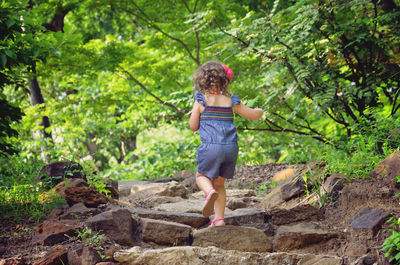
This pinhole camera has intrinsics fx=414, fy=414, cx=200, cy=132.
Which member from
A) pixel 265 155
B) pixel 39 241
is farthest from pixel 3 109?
pixel 265 155

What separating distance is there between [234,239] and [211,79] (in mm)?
1533

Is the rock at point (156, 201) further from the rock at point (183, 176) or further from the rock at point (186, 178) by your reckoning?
the rock at point (183, 176)

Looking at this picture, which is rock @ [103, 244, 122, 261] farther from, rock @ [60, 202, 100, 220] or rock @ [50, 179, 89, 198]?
rock @ [50, 179, 89, 198]

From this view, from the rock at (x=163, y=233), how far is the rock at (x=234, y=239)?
14 cm

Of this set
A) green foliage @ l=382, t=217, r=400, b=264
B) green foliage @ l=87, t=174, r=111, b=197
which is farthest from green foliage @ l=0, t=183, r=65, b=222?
green foliage @ l=382, t=217, r=400, b=264

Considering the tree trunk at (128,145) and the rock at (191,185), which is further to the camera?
the tree trunk at (128,145)

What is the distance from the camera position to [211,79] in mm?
4055

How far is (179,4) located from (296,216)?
19.7 feet

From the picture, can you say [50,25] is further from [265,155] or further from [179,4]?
[265,155]

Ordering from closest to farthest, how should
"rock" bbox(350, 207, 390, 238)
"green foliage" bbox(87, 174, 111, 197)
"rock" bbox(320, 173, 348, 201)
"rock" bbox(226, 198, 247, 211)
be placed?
"rock" bbox(350, 207, 390, 238) → "rock" bbox(320, 173, 348, 201) → "green foliage" bbox(87, 174, 111, 197) → "rock" bbox(226, 198, 247, 211)

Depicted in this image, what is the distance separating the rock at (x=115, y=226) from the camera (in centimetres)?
353

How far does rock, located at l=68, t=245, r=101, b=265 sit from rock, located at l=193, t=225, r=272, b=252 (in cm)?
98

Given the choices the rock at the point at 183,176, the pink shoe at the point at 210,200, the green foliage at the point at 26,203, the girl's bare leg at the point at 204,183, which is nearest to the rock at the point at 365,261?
the pink shoe at the point at 210,200

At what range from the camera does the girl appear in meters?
3.91
